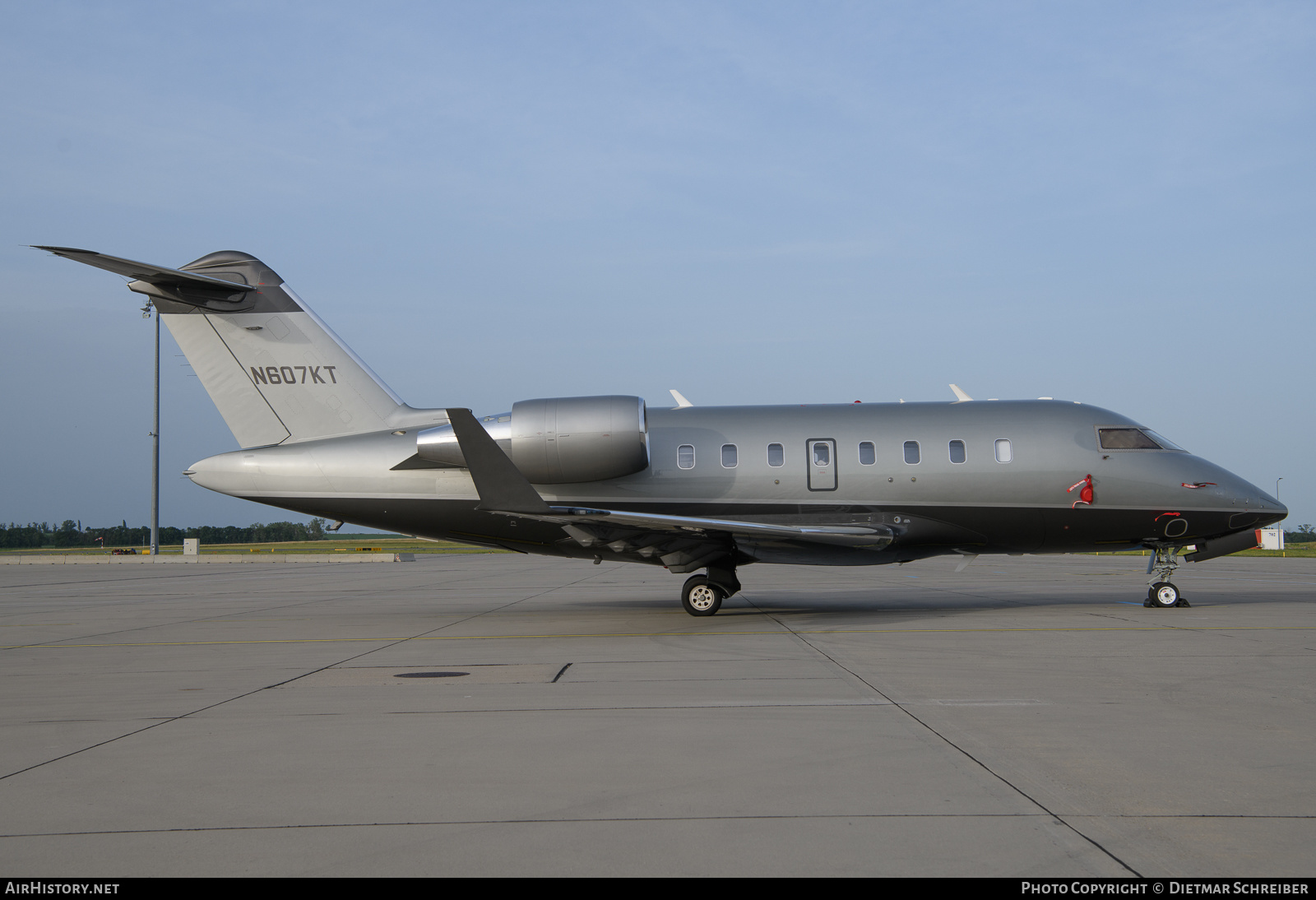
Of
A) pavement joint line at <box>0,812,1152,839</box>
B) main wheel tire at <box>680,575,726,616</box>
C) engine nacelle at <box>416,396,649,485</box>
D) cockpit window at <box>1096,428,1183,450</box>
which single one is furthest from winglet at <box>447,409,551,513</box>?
cockpit window at <box>1096,428,1183,450</box>

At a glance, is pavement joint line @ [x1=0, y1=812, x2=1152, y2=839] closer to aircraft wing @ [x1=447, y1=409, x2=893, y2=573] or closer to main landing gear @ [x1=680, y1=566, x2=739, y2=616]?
aircraft wing @ [x1=447, y1=409, x2=893, y2=573]

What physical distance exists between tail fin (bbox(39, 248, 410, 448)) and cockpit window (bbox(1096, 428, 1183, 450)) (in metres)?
12.2

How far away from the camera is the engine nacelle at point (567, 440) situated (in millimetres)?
14398

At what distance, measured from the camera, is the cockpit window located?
1520cm

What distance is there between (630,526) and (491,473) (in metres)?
2.38

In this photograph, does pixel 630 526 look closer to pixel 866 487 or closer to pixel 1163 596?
pixel 866 487

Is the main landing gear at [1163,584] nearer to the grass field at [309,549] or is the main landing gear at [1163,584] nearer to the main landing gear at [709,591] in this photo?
the main landing gear at [709,591]

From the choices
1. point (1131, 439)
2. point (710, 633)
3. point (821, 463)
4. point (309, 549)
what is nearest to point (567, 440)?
point (710, 633)

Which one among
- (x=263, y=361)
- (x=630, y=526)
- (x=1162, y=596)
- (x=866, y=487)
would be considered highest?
(x=263, y=361)

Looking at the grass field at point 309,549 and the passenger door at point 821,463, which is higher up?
the passenger door at point 821,463

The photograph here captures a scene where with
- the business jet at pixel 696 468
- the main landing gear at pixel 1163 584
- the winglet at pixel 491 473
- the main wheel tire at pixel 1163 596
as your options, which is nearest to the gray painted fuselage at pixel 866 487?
the business jet at pixel 696 468

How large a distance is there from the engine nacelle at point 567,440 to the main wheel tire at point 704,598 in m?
2.23

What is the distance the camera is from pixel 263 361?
1527 centimetres

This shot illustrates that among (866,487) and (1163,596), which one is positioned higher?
(866,487)
